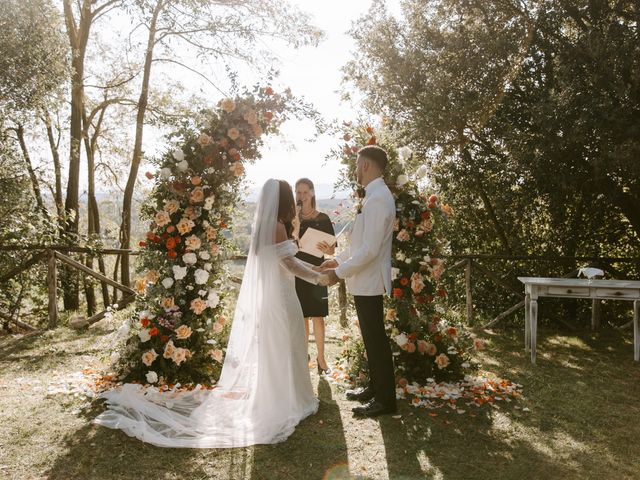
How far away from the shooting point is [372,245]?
4.27 metres

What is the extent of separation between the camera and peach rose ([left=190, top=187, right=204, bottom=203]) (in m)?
5.07

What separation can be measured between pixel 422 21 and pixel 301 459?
7.56 meters

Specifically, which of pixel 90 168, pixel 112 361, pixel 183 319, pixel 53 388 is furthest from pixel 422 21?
pixel 90 168

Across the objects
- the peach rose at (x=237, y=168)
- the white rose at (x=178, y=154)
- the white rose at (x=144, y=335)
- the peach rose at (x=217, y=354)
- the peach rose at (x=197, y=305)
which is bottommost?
the peach rose at (x=217, y=354)

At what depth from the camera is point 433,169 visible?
31.1 feet

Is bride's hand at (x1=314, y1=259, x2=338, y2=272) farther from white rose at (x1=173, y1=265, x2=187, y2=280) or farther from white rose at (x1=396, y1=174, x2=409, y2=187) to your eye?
white rose at (x1=173, y1=265, x2=187, y2=280)

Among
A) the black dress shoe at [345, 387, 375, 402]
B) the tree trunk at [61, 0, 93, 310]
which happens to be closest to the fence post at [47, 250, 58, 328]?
the tree trunk at [61, 0, 93, 310]

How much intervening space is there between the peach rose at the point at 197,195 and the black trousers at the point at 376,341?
1884 mm

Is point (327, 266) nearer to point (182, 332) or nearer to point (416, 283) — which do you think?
point (416, 283)

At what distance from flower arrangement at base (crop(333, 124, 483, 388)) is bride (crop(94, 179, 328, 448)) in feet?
3.98

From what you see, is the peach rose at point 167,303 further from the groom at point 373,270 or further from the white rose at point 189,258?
the groom at point 373,270

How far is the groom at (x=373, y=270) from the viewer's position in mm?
4281

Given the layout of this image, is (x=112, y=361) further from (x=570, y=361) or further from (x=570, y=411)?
(x=570, y=361)

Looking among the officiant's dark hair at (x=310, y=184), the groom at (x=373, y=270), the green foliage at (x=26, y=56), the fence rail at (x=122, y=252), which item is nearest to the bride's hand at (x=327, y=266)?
the groom at (x=373, y=270)
